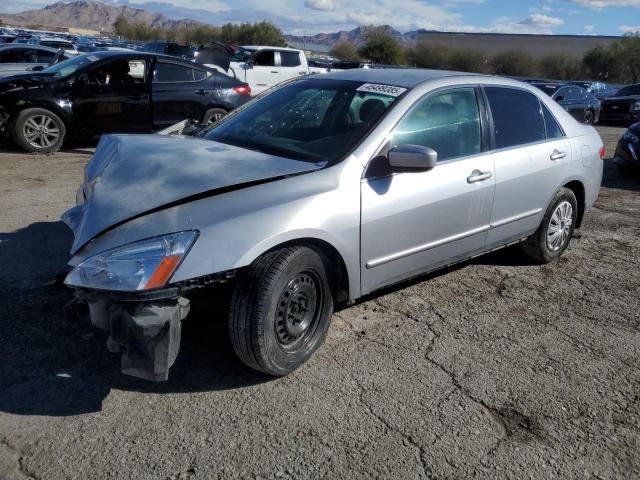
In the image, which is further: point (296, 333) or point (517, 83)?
point (517, 83)

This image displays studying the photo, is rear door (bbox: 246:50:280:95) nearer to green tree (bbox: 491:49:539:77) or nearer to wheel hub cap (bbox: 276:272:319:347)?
wheel hub cap (bbox: 276:272:319:347)

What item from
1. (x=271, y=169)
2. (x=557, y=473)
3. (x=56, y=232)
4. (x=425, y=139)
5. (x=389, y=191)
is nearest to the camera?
(x=557, y=473)

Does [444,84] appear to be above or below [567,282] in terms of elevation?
above

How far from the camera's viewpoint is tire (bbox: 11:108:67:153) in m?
8.83

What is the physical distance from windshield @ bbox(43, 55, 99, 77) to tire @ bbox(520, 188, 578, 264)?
7.27 m

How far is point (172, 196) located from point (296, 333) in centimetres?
102

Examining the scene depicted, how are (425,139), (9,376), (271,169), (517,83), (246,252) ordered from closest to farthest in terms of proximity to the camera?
(246,252) < (9,376) < (271,169) < (425,139) < (517,83)

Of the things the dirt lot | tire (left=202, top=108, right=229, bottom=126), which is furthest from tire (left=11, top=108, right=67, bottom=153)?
the dirt lot

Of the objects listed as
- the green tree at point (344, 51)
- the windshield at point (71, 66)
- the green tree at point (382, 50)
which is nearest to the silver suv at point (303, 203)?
the windshield at point (71, 66)

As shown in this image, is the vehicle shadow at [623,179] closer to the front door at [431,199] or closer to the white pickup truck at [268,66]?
the front door at [431,199]

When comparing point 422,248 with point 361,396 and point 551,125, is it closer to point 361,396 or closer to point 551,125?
point 361,396

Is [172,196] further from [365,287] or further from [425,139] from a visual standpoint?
[425,139]

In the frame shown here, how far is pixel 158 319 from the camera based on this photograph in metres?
2.82

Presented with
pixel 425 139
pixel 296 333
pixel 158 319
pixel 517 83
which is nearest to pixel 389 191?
pixel 425 139
